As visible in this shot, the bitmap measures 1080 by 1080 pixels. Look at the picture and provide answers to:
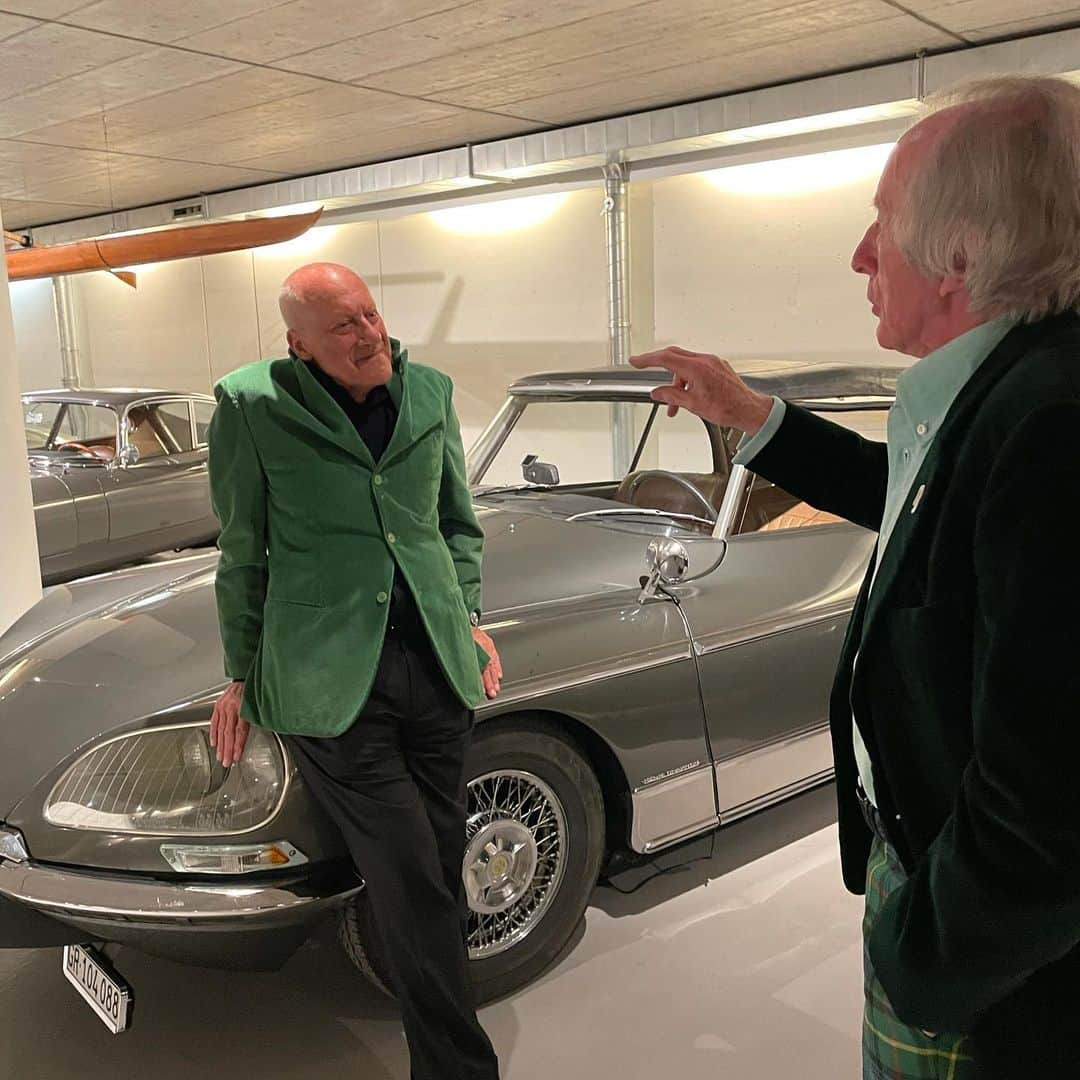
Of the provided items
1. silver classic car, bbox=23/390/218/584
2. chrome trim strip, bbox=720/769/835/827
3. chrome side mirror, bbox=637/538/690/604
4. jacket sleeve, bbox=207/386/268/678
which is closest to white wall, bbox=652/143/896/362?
silver classic car, bbox=23/390/218/584

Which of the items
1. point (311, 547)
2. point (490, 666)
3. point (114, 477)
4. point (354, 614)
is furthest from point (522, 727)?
point (114, 477)

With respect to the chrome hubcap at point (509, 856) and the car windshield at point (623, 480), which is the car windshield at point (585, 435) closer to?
the car windshield at point (623, 480)

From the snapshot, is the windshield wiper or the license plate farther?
the windshield wiper

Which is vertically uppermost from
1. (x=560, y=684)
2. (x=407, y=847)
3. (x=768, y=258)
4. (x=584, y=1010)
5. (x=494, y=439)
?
(x=768, y=258)

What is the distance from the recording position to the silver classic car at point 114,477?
686cm

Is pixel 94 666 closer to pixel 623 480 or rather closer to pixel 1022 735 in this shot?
pixel 623 480

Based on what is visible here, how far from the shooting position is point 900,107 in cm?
688

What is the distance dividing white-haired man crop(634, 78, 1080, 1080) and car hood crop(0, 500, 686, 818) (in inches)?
63.4

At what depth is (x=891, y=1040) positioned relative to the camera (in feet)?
Answer: 4.18

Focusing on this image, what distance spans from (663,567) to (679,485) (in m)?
0.77

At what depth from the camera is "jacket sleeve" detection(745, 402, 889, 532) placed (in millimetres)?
1648

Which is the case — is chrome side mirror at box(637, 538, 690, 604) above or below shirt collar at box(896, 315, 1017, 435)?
below

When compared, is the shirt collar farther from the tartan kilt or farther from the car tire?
the car tire

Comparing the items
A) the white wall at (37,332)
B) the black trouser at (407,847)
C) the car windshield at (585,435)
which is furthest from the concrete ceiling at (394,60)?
the white wall at (37,332)
